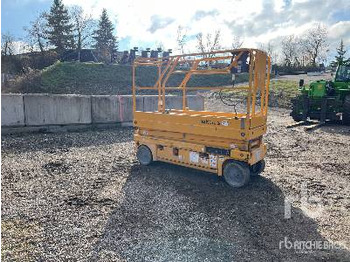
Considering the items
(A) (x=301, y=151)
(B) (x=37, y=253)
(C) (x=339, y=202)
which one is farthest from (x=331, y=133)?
(B) (x=37, y=253)

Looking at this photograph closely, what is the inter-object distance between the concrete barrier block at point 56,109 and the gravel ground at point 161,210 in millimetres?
2604

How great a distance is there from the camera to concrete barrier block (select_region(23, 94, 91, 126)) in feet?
34.7

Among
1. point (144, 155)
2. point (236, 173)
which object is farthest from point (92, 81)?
point (236, 173)

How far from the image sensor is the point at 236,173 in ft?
19.1

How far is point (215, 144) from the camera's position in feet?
19.8

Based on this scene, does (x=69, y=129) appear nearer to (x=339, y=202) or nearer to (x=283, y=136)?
(x=283, y=136)

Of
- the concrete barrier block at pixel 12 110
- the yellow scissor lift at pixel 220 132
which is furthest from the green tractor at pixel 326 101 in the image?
the concrete barrier block at pixel 12 110

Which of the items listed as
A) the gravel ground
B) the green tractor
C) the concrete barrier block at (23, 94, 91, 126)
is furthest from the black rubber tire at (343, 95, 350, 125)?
the concrete barrier block at (23, 94, 91, 126)

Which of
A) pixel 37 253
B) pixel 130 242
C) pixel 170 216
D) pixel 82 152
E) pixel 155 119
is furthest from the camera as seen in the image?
pixel 82 152

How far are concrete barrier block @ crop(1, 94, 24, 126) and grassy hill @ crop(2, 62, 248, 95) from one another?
42.3ft

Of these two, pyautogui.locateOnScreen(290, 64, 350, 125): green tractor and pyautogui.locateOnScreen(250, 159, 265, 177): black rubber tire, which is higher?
pyautogui.locateOnScreen(290, 64, 350, 125): green tractor

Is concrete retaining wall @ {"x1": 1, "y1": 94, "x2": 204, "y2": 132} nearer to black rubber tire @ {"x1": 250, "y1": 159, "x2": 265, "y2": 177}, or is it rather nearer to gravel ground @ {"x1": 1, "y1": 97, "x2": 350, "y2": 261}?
gravel ground @ {"x1": 1, "y1": 97, "x2": 350, "y2": 261}

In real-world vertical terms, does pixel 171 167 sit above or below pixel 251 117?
below

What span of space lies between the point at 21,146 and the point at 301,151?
917 centimetres
